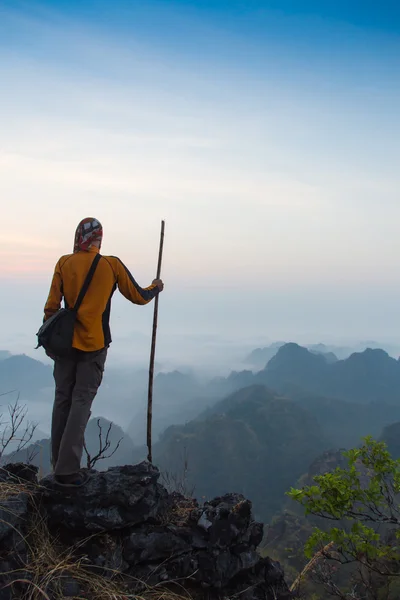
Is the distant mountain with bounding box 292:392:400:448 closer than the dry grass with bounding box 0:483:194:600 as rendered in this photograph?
No

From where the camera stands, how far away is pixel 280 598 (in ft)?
18.5

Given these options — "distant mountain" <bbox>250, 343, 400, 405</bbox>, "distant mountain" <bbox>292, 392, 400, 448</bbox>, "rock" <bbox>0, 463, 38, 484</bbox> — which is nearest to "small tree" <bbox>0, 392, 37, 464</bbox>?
"rock" <bbox>0, 463, 38, 484</bbox>

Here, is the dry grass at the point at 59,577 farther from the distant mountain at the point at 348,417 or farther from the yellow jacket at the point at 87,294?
the distant mountain at the point at 348,417

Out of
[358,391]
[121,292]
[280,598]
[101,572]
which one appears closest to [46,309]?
[121,292]

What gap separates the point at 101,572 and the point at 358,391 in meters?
187

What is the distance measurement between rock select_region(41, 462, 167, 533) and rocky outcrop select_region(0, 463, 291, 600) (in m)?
0.01

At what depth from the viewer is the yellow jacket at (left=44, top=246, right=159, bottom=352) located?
5.12 metres

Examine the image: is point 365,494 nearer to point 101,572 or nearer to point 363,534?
point 363,534

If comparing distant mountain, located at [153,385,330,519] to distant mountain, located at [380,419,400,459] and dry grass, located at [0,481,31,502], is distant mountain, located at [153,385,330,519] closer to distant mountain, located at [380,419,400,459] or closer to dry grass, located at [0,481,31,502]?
distant mountain, located at [380,419,400,459]

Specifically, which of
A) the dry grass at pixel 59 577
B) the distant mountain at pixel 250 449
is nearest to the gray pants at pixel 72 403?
the dry grass at pixel 59 577

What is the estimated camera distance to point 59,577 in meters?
4.11

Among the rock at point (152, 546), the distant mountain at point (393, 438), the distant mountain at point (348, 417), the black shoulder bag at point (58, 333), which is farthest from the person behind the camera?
the distant mountain at point (348, 417)

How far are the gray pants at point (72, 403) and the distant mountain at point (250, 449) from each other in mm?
88796

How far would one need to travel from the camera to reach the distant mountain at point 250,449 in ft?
315
